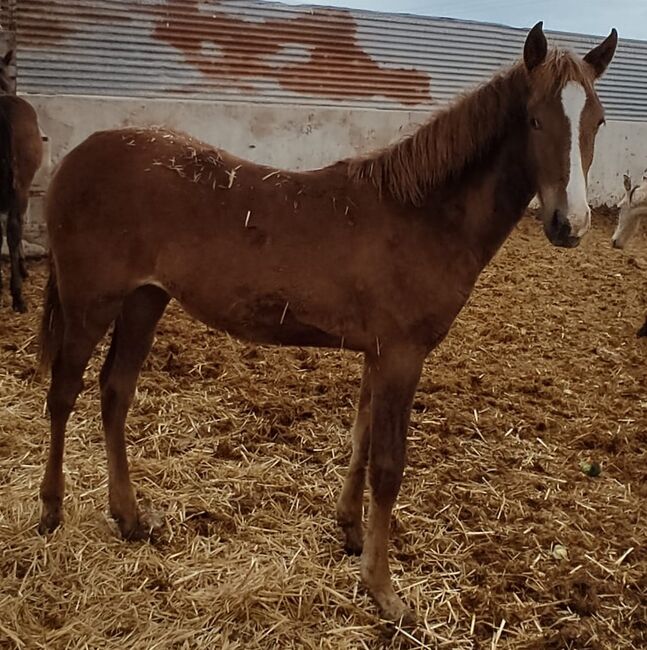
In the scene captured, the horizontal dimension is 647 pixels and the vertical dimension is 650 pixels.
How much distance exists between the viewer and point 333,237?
2.43 metres

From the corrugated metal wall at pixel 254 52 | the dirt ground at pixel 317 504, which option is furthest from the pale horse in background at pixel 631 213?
the corrugated metal wall at pixel 254 52

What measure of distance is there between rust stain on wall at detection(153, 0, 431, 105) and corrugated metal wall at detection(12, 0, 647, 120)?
0.05 feet

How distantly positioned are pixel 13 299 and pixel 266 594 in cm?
366

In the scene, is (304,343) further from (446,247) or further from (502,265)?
(502,265)

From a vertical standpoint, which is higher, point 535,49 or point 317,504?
point 535,49

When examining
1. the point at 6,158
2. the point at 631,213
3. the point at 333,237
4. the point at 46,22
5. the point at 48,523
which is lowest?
the point at 48,523

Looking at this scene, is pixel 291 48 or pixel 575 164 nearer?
pixel 575 164

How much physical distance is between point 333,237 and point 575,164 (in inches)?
31.6

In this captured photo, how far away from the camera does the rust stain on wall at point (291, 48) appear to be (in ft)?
30.6

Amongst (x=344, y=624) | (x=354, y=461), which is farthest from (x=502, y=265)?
(x=344, y=624)

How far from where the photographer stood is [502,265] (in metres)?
7.06

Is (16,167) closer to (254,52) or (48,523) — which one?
(48,523)

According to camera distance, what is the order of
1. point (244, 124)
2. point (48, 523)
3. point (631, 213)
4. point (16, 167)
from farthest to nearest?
point (244, 124)
point (631, 213)
point (16, 167)
point (48, 523)

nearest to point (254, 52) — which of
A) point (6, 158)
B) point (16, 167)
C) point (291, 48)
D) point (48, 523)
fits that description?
point (291, 48)
